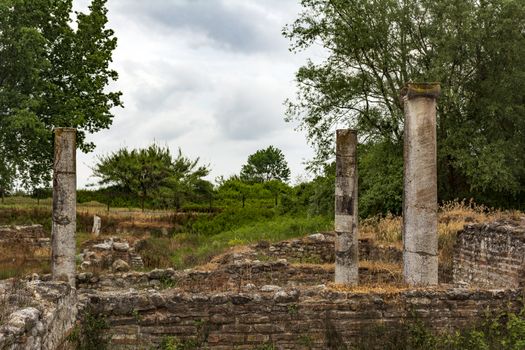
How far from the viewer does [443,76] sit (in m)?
23.2

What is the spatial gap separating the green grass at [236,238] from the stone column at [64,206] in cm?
743

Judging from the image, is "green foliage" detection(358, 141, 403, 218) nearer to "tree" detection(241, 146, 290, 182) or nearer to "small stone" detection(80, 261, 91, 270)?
"small stone" detection(80, 261, 91, 270)

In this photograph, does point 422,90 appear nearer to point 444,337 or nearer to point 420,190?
point 420,190

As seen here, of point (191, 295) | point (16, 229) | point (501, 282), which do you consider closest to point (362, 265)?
point (501, 282)

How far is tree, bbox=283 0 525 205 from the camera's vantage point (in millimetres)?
23016

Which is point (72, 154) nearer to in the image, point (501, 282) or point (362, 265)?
point (362, 265)

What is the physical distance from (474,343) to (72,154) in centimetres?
908

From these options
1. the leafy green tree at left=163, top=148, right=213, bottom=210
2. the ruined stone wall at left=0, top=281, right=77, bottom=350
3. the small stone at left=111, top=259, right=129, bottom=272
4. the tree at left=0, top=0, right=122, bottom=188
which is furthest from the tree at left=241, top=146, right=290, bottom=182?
the ruined stone wall at left=0, top=281, right=77, bottom=350

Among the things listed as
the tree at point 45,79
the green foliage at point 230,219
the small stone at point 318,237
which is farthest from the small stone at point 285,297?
the green foliage at point 230,219

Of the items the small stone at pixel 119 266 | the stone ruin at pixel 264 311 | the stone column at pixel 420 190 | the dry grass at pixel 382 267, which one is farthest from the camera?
the small stone at pixel 119 266

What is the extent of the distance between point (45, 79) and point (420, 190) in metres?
22.3

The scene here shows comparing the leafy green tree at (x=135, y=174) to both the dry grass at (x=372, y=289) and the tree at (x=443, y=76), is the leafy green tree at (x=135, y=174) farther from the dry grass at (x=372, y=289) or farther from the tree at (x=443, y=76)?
the dry grass at (x=372, y=289)

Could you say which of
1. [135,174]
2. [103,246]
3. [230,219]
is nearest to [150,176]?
[135,174]

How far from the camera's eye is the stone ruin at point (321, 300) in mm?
7719
